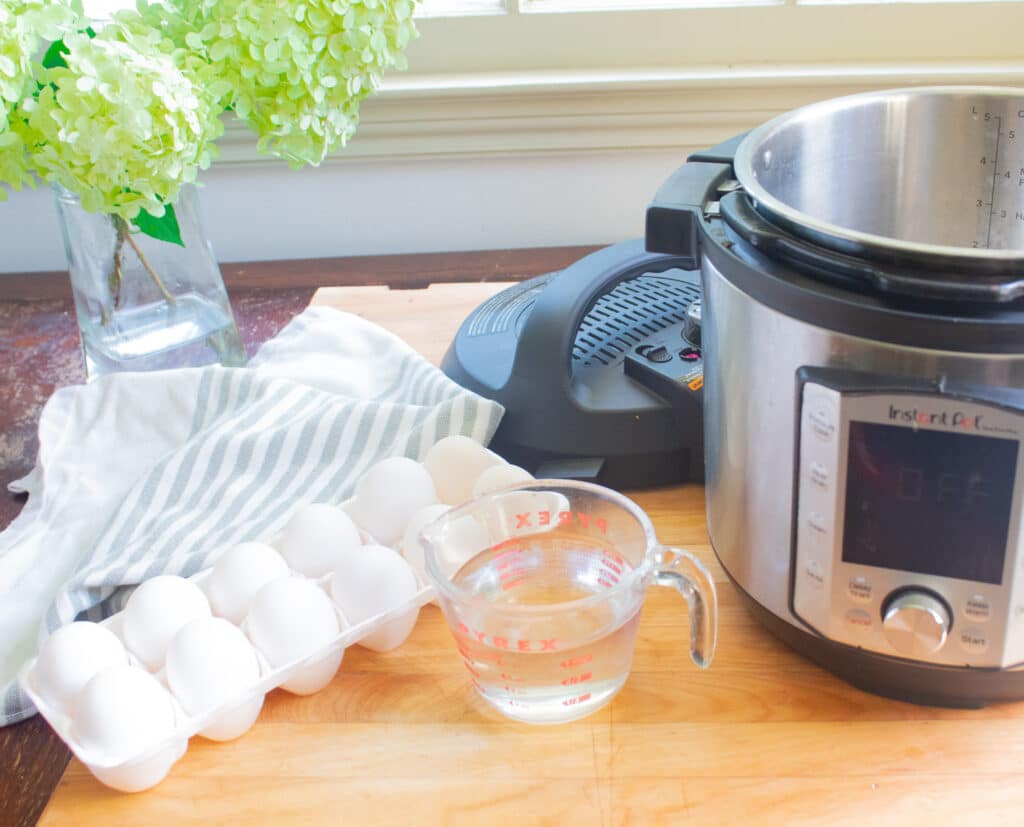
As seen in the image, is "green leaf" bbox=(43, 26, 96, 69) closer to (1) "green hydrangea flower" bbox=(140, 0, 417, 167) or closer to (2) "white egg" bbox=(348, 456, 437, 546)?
(1) "green hydrangea flower" bbox=(140, 0, 417, 167)

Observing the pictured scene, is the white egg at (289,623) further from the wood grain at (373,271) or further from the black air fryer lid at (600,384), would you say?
the wood grain at (373,271)

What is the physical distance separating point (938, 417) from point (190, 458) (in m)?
0.53

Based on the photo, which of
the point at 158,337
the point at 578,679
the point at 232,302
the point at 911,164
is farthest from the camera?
the point at 232,302

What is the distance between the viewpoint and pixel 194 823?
0.52m

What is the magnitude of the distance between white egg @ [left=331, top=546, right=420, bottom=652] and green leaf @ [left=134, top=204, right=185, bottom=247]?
1.13 feet

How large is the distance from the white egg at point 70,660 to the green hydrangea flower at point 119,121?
0.30m

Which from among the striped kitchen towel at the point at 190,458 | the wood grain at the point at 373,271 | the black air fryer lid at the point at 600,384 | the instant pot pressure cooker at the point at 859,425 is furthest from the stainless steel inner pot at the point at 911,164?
the wood grain at the point at 373,271

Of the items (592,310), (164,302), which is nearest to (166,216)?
(164,302)

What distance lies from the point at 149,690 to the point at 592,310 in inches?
17.7

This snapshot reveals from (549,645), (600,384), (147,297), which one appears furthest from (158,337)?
(549,645)

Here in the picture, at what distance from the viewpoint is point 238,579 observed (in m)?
0.60

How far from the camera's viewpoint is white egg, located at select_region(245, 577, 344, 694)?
56 centimetres

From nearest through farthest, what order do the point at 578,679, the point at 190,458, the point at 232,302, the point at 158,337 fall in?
the point at 578,679 < the point at 190,458 < the point at 158,337 < the point at 232,302

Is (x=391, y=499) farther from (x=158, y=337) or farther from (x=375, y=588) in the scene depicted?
(x=158, y=337)
